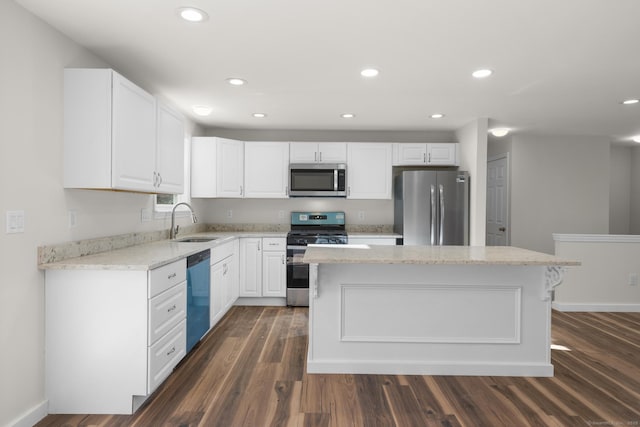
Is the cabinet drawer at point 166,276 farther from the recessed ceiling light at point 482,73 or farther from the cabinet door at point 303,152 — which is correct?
the recessed ceiling light at point 482,73

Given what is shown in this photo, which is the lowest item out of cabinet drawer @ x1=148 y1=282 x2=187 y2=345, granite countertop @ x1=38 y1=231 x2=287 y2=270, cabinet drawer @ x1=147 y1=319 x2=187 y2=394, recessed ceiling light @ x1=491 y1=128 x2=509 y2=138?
cabinet drawer @ x1=147 y1=319 x2=187 y2=394

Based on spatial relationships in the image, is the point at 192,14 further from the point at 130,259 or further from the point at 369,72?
the point at 130,259

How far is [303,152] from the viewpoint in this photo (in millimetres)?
4914

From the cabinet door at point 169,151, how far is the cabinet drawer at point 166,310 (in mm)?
881

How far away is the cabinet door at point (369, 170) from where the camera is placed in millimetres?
4930

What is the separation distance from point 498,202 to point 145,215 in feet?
16.6

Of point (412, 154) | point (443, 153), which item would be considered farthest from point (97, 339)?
point (443, 153)

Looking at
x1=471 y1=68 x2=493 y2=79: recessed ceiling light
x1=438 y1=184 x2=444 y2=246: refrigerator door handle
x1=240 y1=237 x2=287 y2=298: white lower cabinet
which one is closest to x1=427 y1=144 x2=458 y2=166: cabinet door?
x1=438 y1=184 x2=444 y2=246: refrigerator door handle

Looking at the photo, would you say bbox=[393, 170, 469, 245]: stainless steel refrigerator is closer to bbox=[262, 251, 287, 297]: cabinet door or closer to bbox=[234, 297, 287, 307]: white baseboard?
bbox=[262, 251, 287, 297]: cabinet door

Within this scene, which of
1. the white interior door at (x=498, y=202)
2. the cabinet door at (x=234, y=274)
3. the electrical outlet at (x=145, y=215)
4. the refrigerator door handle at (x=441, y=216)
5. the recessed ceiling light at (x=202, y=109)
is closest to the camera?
the electrical outlet at (x=145, y=215)

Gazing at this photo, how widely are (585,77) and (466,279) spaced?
1922mm

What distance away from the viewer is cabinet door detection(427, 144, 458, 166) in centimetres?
491

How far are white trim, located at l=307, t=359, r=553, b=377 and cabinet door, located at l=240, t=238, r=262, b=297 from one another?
2.03 m

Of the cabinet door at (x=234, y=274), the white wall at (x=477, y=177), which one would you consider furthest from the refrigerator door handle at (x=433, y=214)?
the cabinet door at (x=234, y=274)
